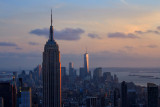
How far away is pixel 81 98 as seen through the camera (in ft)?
147

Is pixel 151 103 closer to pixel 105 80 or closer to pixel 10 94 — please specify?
pixel 10 94

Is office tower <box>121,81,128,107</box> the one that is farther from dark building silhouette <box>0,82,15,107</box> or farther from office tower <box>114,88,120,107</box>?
dark building silhouette <box>0,82,15,107</box>

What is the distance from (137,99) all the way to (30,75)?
1107 inches

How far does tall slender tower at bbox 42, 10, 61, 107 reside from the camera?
3625 cm

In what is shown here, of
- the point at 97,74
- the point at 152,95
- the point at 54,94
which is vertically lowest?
the point at 152,95

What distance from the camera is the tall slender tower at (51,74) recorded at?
1427 inches

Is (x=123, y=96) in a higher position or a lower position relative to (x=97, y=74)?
lower

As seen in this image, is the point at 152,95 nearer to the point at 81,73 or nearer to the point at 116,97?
the point at 116,97

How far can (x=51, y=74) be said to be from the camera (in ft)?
121

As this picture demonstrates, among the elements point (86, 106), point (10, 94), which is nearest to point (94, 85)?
point (86, 106)

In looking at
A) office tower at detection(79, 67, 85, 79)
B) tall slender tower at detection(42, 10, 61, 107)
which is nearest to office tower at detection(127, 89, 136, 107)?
tall slender tower at detection(42, 10, 61, 107)

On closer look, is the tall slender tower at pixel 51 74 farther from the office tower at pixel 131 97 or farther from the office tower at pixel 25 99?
the office tower at pixel 131 97

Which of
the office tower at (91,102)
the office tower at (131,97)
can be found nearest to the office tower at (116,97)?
the office tower at (131,97)

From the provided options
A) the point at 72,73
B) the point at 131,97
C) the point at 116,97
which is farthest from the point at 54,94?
the point at 72,73
